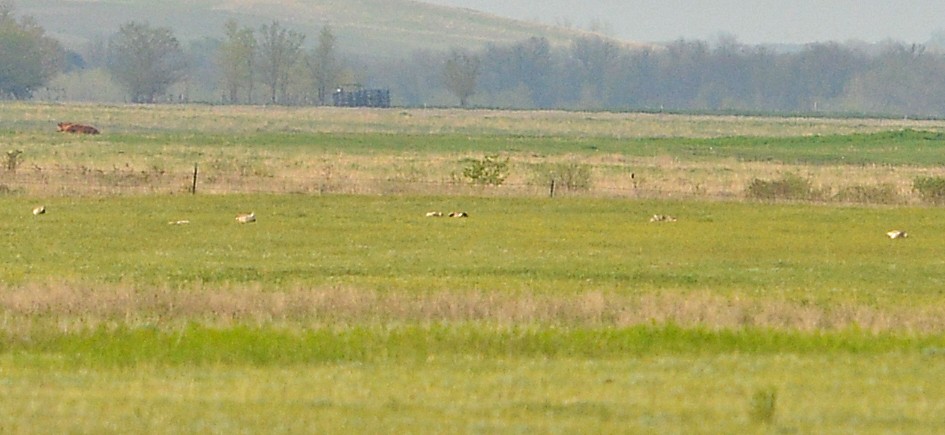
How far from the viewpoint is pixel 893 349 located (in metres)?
18.9

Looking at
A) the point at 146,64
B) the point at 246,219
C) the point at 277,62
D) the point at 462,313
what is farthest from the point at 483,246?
the point at 277,62

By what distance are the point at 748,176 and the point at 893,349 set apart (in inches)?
1624

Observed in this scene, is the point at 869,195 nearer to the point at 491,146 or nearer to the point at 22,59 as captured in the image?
the point at 491,146

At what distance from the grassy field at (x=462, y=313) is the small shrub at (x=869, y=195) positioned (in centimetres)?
228

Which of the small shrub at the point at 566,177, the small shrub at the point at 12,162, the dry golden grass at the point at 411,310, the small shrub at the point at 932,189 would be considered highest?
the dry golden grass at the point at 411,310

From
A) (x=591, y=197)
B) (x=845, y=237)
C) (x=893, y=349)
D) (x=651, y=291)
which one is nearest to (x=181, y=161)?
(x=591, y=197)

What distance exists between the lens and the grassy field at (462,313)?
1337 cm

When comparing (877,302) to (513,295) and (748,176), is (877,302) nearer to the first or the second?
(513,295)

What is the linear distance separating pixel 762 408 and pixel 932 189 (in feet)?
121

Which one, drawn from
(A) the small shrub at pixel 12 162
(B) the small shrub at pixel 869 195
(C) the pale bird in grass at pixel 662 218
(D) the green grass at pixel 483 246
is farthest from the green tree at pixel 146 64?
(C) the pale bird in grass at pixel 662 218

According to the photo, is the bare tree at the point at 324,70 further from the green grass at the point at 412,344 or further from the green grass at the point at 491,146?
the green grass at the point at 412,344

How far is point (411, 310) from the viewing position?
2194 cm

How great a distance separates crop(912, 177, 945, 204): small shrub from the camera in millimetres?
46969

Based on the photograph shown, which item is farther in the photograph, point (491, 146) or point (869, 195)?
point (491, 146)
